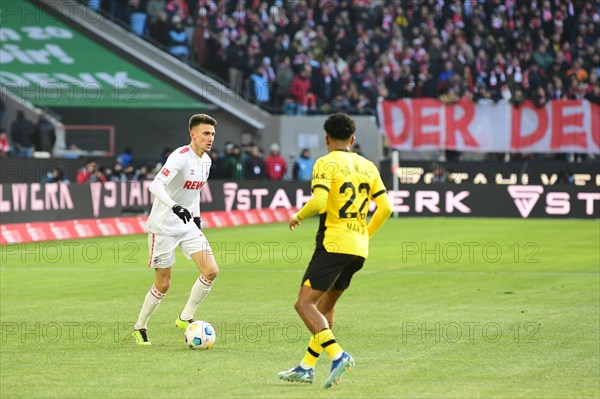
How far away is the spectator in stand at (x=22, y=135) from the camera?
111 ft

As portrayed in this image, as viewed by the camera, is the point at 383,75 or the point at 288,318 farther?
the point at 383,75

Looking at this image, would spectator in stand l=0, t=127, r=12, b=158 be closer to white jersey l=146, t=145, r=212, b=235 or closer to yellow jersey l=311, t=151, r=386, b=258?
white jersey l=146, t=145, r=212, b=235

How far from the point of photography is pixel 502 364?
11.5 metres

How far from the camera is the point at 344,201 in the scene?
400 inches

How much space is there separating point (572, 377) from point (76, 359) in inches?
177

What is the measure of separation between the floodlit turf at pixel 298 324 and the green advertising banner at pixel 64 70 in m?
10.8

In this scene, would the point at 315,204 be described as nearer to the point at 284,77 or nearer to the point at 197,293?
the point at 197,293

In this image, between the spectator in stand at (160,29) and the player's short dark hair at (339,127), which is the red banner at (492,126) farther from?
the player's short dark hair at (339,127)

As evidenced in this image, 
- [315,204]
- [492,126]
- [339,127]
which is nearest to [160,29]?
[492,126]

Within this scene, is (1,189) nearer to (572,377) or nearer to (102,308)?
(102,308)

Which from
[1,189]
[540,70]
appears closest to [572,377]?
[1,189]

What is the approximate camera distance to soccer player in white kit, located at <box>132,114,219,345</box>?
13.0 metres

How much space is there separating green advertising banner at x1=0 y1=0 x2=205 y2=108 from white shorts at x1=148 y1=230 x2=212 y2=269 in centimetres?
2319

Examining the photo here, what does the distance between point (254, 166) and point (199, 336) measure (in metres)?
23.6
